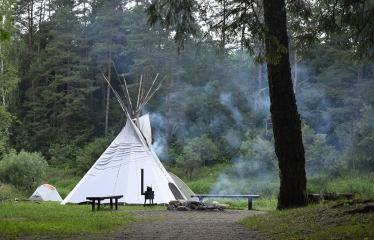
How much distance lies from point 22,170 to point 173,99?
12.9 meters

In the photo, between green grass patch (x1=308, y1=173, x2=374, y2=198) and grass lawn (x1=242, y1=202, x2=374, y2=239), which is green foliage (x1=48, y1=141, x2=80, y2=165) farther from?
grass lawn (x1=242, y1=202, x2=374, y2=239)

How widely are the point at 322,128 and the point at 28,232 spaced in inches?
984

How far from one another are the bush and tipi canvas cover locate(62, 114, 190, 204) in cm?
657

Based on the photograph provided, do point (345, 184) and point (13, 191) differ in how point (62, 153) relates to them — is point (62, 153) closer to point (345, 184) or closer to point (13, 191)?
point (13, 191)

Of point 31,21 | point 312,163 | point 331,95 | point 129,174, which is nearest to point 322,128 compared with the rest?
point 331,95

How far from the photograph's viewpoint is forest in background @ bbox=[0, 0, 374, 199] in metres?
26.6

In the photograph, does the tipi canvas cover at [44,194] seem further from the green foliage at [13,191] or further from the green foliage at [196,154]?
the green foliage at [196,154]

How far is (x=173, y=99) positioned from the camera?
33.2 meters

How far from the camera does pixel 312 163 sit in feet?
82.1

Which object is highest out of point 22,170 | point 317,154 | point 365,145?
point 365,145

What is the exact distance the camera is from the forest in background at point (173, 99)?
87.4ft

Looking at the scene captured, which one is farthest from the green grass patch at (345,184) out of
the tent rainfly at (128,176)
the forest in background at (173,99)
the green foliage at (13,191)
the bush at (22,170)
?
the green foliage at (13,191)

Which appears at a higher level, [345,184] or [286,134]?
[286,134]

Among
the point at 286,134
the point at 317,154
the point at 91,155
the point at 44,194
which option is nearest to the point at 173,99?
the point at 91,155
